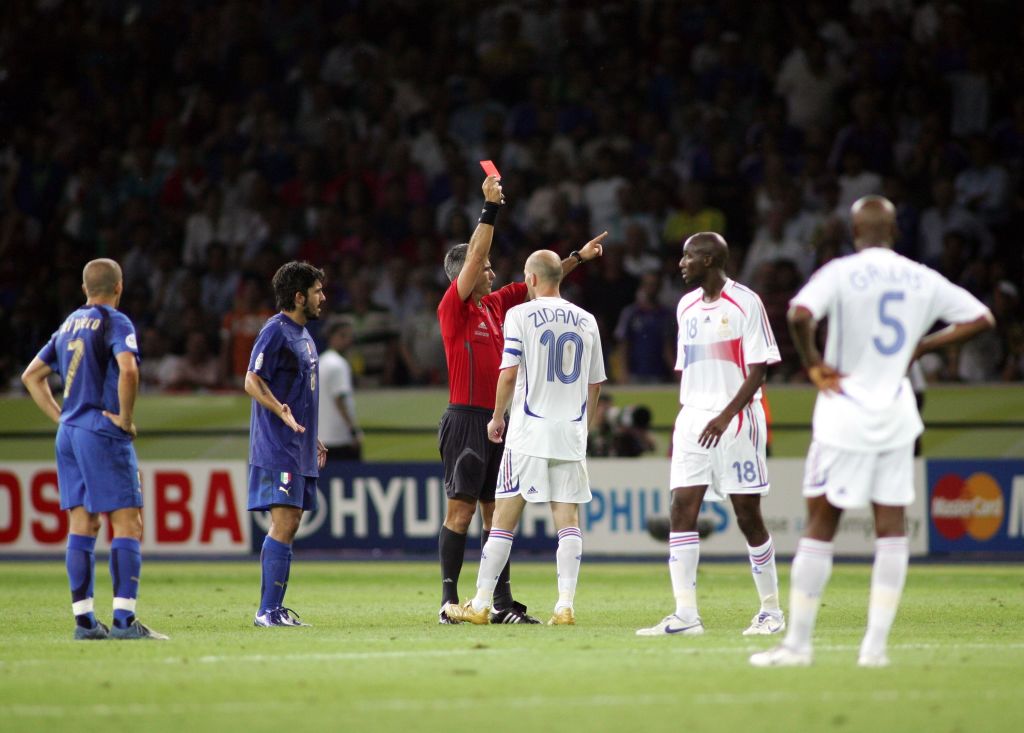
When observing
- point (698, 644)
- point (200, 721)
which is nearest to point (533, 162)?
point (698, 644)

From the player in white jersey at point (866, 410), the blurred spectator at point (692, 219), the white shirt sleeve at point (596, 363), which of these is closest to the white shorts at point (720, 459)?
the white shirt sleeve at point (596, 363)

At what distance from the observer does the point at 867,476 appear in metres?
7.28

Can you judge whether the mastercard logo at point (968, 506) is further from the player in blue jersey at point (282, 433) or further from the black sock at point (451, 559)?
the player in blue jersey at point (282, 433)

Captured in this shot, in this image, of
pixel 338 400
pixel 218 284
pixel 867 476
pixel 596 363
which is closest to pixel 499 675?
pixel 867 476

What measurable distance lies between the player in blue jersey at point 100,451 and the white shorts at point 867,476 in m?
4.27

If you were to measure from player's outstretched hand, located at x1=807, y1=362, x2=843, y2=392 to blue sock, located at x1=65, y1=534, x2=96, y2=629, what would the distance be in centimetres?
462

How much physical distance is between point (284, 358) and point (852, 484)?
441 centimetres

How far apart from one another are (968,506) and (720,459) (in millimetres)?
7850

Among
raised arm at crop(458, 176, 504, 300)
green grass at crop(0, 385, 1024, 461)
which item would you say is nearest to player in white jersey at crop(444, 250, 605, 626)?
raised arm at crop(458, 176, 504, 300)

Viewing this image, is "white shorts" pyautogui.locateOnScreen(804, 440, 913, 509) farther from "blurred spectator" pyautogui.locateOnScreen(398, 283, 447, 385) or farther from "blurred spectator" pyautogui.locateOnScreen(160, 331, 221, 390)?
"blurred spectator" pyautogui.locateOnScreen(160, 331, 221, 390)

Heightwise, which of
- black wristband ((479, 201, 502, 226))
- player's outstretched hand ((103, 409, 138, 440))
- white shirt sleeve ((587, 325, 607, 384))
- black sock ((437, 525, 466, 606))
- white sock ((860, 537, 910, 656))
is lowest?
black sock ((437, 525, 466, 606))

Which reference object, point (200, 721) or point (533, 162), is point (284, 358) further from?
point (533, 162)

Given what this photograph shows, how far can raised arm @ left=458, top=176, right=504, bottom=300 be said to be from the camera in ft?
32.8

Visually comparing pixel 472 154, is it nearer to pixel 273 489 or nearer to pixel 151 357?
pixel 151 357
